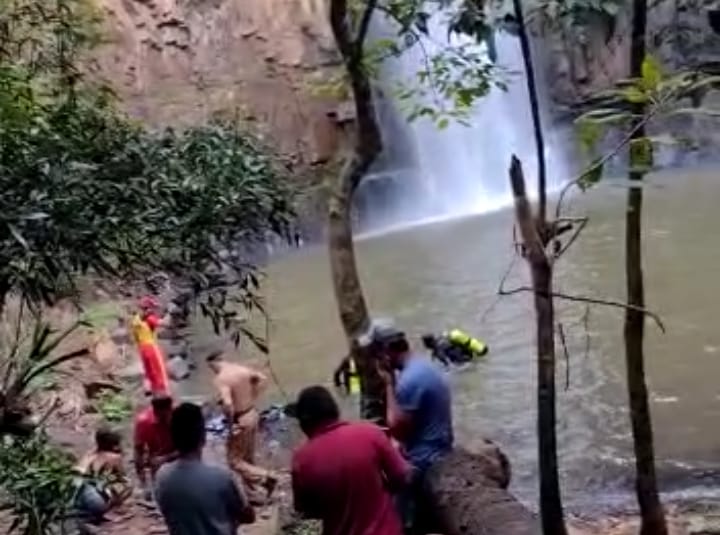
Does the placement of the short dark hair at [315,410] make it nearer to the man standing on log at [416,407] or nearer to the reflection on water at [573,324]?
the man standing on log at [416,407]

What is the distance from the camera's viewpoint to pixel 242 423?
9.77 metres

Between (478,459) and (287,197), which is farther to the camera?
(478,459)

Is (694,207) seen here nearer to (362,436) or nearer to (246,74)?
(246,74)

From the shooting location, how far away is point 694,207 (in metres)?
22.5

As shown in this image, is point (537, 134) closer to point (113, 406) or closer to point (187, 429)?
point (187, 429)

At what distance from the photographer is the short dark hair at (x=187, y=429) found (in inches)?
190

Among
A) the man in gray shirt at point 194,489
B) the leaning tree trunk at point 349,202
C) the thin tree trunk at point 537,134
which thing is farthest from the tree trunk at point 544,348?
the man in gray shirt at point 194,489

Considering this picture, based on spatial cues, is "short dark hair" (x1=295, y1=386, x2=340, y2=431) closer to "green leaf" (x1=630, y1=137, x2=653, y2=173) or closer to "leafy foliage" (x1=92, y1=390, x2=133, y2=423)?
"green leaf" (x1=630, y1=137, x2=653, y2=173)

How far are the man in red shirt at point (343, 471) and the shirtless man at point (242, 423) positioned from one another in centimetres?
481

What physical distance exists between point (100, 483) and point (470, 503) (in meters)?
2.42

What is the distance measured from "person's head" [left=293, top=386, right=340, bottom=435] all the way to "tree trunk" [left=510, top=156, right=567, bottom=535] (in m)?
1.73

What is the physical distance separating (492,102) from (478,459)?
2338cm

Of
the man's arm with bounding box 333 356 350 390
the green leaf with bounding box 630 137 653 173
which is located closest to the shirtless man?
the man's arm with bounding box 333 356 350 390

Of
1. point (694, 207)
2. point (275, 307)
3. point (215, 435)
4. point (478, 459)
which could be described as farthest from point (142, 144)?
point (694, 207)
